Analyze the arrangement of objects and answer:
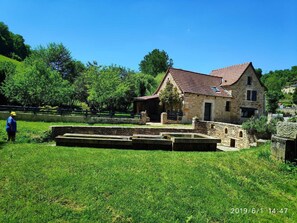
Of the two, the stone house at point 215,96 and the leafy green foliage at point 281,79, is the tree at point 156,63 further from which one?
the leafy green foliage at point 281,79

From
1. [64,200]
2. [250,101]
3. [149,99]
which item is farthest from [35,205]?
[250,101]

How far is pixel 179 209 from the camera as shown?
14.9 ft

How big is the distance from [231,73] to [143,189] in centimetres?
2781

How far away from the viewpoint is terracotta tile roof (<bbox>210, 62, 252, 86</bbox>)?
28112mm

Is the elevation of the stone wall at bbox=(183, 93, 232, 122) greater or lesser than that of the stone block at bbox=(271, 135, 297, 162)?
greater

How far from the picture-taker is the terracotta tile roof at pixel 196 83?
24.8m

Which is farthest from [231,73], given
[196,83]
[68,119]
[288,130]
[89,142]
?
[89,142]

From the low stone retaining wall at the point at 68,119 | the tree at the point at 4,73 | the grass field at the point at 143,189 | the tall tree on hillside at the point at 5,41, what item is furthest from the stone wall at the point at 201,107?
the tall tree on hillside at the point at 5,41

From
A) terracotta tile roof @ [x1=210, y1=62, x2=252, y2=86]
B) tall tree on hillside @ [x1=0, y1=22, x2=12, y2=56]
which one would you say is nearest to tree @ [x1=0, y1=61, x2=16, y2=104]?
terracotta tile roof @ [x1=210, y1=62, x2=252, y2=86]

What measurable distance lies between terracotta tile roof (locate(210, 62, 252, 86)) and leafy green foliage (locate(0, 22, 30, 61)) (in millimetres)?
58293

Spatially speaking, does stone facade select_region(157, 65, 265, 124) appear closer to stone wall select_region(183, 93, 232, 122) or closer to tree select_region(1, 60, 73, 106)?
stone wall select_region(183, 93, 232, 122)

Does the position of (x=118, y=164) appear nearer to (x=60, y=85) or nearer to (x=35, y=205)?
(x=35, y=205)

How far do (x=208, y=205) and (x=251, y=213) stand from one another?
871mm

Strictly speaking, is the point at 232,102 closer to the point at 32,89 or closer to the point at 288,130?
the point at 288,130
